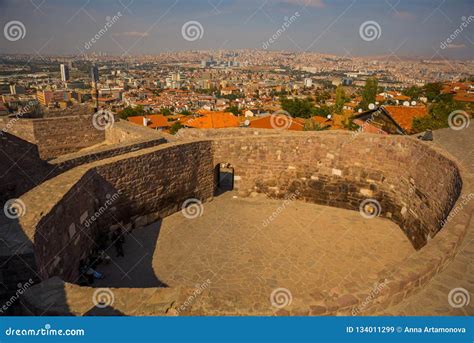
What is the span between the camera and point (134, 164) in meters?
8.38

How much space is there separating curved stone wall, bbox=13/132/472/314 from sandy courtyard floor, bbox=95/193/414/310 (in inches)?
24.6

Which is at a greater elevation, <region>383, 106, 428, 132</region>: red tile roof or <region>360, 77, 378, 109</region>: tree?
<region>383, 106, 428, 132</region>: red tile roof

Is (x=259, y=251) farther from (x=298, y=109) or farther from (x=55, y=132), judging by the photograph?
(x=298, y=109)

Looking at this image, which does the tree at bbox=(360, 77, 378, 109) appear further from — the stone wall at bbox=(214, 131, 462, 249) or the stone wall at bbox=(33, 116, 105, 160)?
the stone wall at bbox=(33, 116, 105, 160)

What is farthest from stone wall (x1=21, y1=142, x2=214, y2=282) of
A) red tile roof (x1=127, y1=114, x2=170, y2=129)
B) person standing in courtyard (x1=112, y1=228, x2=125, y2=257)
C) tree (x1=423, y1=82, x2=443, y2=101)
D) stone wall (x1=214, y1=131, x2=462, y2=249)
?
tree (x1=423, y1=82, x2=443, y2=101)

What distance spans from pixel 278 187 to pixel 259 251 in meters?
3.41

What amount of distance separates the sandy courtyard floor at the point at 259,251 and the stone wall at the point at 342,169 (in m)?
0.55

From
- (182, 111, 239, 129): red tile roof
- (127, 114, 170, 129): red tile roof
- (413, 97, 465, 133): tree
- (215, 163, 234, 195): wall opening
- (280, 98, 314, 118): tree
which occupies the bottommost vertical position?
(127, 114, 170, 129): red tile roof

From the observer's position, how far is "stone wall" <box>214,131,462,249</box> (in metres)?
9.00

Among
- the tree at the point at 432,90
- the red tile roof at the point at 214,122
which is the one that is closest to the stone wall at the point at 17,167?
the red tile roof at the point at 214,122

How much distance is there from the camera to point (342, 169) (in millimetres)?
10438

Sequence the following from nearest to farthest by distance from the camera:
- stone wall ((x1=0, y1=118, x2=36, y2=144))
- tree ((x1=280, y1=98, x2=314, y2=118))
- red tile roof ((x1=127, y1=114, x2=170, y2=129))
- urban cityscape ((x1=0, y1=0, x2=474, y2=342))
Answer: urban cityscape ((x1=0, y1=0, x2=474, y2=342)) → stone wall ((x1=0, y1=118, x2=36, y2=144)) → red tile roof ((x1=127, y1=114, x2=170, y2=129)) → tree ((x1=280, y1=98, x2=314, y2=118))

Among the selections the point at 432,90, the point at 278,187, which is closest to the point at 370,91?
the point at 432,90

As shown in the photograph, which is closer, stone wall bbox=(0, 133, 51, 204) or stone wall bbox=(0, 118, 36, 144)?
stone wall bbox=(0, 133, 51, 204)
